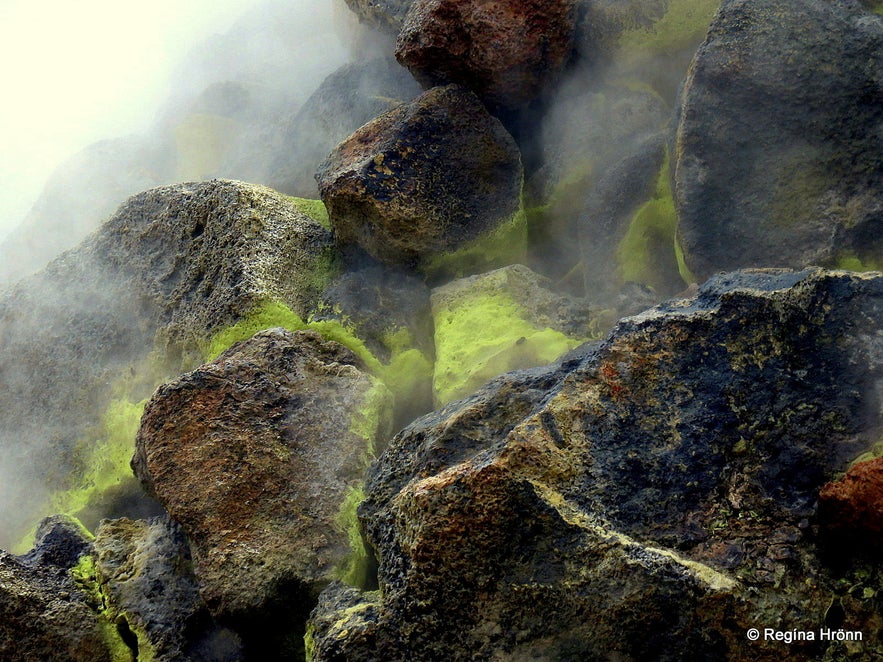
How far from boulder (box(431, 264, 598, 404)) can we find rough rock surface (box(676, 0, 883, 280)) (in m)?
0.70

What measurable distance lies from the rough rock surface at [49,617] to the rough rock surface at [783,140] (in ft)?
10.4

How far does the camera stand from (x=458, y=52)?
4512 mm

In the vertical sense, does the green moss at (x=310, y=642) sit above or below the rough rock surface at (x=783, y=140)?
below

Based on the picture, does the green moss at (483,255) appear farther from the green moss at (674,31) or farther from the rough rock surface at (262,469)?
the green moss at (674,31)

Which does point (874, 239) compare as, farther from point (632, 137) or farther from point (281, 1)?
point (281, 1)

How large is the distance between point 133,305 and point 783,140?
3728 millimetres

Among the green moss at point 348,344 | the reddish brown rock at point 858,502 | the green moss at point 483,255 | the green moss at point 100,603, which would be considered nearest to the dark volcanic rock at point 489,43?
the green moss at point 483,255

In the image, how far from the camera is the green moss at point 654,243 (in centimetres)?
420

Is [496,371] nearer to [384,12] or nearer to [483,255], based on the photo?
[483,255]

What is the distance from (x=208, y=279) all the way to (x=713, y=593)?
3.19 m

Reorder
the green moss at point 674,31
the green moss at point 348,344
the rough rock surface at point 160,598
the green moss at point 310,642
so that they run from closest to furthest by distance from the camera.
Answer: the green moss at point 310,642
the rough rock surface at point 160,598
the green moss at point 348,344
the green moss at point 674,31

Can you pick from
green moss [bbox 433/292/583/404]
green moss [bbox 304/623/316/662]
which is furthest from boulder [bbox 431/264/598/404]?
green moss [bbox 304/623/316/662]

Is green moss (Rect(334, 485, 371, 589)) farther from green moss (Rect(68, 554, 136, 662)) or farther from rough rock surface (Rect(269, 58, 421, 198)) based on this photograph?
rough rock surface (Rect(269, 58, 421, 198))

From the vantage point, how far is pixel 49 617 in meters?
3.34
